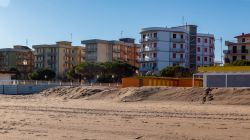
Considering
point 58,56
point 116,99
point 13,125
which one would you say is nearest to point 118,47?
point 58,56

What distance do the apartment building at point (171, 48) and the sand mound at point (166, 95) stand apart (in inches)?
2639

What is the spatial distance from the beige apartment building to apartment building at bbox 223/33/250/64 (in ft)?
157

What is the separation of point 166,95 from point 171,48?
251 feet

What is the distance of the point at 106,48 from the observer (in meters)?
133

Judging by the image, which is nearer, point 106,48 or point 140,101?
point 140,101

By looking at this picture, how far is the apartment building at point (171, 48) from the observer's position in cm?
11025

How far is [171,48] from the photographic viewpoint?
111438 mm

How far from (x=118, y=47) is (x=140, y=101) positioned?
9842 cm

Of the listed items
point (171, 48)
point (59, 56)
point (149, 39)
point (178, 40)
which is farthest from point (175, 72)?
point (59, 56)

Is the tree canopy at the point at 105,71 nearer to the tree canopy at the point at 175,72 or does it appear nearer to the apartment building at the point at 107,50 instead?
the tree canopy at the point at 175,72

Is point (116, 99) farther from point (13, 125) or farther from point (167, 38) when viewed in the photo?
point (167, 38)

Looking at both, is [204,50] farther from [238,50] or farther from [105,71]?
[105,71]

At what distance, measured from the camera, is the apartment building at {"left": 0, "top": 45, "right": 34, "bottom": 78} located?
14494 centimetres

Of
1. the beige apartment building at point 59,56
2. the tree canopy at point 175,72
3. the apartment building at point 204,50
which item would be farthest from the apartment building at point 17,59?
the tree canopy at point 175,72
